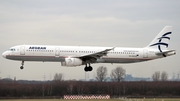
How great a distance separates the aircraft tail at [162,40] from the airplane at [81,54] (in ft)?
3.19

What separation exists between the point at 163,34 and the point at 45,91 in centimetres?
3684

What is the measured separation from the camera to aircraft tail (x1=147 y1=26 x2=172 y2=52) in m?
84.0

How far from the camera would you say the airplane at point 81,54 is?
3002 inches

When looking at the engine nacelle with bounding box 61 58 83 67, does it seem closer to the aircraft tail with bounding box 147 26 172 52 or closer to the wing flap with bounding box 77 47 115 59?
the wing flap with bounding box 77 47 115 59

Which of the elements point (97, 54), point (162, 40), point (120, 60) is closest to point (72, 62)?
point (97, 54)

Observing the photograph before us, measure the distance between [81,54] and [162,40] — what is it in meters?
Result: 16.6

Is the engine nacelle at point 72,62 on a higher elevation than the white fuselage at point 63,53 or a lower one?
lower

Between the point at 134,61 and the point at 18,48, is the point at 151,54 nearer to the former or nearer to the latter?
the point at 134,61

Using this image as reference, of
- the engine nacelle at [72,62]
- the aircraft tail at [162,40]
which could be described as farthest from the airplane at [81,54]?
the aircraft tail at [162,40]

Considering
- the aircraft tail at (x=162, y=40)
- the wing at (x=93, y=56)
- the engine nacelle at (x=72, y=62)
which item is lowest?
the engine nacelle at (x=72, y=62)

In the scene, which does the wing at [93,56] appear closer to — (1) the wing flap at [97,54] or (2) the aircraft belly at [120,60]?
(1) the wing flap at [97,54]

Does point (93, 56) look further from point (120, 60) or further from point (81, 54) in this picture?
point (120, 60)

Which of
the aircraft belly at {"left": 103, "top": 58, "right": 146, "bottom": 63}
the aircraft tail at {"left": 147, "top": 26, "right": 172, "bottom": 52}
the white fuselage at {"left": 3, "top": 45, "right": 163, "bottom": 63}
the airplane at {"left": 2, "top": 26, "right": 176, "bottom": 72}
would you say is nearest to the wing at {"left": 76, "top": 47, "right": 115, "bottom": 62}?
the airplane at {"left": 2, "top": 26, "right": 176, "bottom": 72}

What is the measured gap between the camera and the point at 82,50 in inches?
3086
